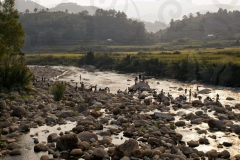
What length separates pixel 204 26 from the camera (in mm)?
181250

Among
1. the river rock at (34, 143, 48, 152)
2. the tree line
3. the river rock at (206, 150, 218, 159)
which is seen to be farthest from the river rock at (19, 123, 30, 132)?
the tree line

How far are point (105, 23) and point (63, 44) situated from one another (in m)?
43.0

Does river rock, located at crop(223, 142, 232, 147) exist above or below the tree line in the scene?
below

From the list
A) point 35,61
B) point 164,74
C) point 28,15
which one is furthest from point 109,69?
point 28,15

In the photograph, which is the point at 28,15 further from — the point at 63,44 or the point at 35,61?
the point at 35,61

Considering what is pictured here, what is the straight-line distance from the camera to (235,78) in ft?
167

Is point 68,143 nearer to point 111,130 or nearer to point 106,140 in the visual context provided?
point 106,140

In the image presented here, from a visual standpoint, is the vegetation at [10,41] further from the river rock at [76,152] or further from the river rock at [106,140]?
the river rock at [76,152]

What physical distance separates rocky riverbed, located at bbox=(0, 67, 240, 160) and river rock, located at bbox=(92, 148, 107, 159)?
0.06 metres

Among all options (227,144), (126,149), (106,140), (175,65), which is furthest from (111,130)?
(175,65)

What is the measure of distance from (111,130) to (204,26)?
17070 cm

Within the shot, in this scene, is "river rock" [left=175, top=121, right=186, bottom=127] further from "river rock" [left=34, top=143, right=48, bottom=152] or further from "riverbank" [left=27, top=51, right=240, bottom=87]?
"riverbank" [left=27, top=51, right=240, bottom=87]

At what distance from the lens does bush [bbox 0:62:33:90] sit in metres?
31.4

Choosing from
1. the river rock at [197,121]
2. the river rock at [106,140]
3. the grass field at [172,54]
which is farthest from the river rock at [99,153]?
the grass field at [172,54]
